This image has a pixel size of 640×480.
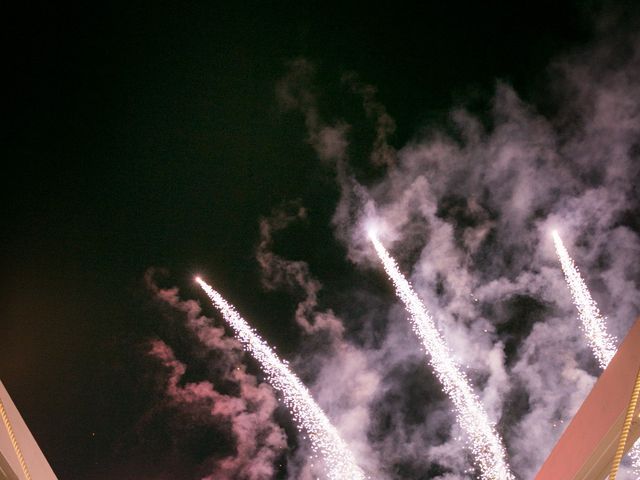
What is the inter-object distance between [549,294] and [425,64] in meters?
6.70

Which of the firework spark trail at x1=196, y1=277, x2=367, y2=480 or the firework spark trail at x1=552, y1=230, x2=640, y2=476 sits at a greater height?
the firework spark trail at x1=196, y1=277, x2=367, y2=480

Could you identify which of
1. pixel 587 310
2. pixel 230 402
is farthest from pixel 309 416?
pixel 587 310

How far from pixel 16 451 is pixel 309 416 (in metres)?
10.2

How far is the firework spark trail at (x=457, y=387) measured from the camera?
36.2 ft

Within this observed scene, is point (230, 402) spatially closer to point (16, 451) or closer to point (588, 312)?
point (588, 312)

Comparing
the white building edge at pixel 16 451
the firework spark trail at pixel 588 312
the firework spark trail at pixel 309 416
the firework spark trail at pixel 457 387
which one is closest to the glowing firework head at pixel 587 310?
the firework spark trail at pixel 588 312

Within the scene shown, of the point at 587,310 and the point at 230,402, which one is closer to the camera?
the point at 230,402

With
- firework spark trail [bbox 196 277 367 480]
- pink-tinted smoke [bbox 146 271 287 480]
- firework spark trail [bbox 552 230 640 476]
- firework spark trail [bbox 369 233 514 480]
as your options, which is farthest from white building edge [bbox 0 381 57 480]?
firework spark trail [bbox 552 230 640 476]

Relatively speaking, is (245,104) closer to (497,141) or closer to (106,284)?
(106,284)

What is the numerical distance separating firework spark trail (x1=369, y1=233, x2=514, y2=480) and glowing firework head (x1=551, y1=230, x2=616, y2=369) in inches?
123

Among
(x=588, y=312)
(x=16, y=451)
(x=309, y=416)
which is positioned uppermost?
(x=309, y=416)

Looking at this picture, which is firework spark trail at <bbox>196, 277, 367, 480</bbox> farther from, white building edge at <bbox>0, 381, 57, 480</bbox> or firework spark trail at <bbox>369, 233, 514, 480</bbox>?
white building edge at <bbox>0, 381, 57, 480</bbox>

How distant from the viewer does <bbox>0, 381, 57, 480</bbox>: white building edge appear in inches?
55.0

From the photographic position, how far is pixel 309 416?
1094 cm
